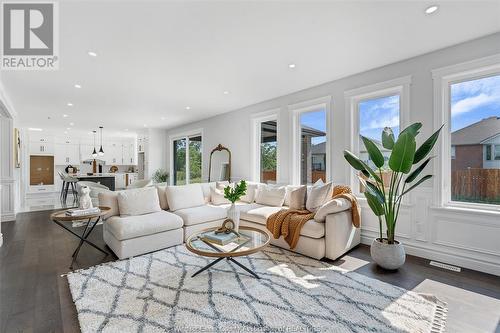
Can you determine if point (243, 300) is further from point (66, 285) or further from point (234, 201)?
point (66, 285)

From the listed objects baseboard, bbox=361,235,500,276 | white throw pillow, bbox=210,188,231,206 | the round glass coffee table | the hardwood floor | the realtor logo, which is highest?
the realtor logo

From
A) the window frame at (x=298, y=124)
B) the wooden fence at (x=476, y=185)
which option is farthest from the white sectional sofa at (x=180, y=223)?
the wooden fence at (x=476, y=185)

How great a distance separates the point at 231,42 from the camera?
2848mm

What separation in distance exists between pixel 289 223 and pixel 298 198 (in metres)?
0.68

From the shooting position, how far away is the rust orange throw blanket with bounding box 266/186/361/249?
3262 mm

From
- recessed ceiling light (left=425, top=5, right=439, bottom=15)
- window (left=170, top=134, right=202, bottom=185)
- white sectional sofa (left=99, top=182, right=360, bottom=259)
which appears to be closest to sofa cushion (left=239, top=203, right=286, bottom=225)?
white sectional sofa (left=99, top=182, right=360, bottom=259)

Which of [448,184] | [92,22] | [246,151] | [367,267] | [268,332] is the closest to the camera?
[268,332]

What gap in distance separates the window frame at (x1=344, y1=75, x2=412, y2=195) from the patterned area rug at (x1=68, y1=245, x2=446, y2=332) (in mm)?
1778

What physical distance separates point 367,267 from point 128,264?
2.98 m

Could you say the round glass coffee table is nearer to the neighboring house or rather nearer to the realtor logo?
the realtor logo

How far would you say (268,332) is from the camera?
5.75 ft

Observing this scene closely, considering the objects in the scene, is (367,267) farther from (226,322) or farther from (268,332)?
(226,322)

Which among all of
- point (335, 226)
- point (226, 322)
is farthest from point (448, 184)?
point (226, 322)

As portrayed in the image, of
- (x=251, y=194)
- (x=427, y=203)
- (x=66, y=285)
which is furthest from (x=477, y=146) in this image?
(x=66, y=285)
